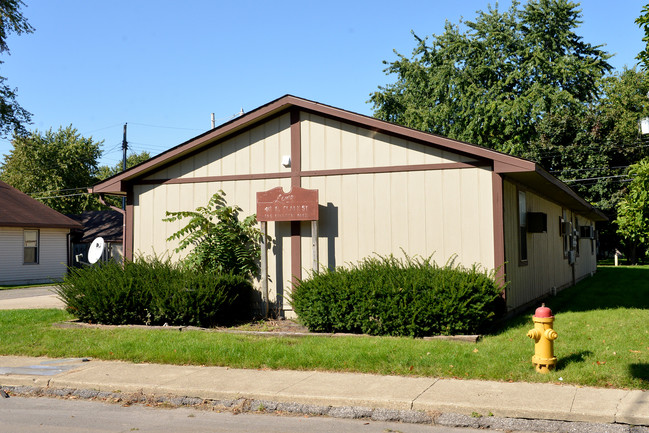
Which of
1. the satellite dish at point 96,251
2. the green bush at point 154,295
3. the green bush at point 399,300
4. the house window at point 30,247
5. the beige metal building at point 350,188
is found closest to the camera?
the green bush at point 399,300

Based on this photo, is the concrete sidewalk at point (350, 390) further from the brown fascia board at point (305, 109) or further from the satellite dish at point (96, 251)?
the satellite dish at point (96, 251)

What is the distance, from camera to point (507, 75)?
37.7 metres

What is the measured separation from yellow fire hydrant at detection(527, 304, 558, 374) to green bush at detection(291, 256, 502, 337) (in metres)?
2.23

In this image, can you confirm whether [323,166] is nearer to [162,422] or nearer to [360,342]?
[360,342]

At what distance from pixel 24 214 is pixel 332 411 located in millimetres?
26682

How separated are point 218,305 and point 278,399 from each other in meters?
4.90

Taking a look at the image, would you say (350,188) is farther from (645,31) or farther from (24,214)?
(24,214)

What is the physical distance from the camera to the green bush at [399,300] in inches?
392

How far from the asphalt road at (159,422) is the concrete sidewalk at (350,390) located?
373mm

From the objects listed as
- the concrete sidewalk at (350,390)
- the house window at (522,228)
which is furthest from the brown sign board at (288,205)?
the house window at (522,228)

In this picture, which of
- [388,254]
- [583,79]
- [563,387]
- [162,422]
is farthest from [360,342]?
[583,79]

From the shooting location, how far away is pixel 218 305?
1161cm

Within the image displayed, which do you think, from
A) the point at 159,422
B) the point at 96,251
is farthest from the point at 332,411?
the point at 96,251

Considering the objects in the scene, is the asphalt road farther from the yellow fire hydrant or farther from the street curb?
the yellow fire hydrant
